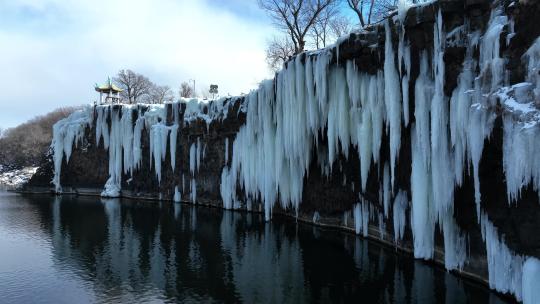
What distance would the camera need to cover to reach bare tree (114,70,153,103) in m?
63.4

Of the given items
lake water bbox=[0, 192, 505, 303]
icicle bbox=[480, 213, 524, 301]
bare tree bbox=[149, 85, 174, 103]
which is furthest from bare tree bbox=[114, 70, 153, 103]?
icicle bbox=[480, 213, 524, 301]

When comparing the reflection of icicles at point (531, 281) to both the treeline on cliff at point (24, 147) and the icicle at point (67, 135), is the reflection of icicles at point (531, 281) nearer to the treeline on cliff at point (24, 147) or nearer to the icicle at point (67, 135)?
the icicle at point (67, 135)

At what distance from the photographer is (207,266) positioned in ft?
48.1

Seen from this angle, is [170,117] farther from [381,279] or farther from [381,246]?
[381,279]

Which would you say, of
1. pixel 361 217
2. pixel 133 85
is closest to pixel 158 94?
pixel 133 85

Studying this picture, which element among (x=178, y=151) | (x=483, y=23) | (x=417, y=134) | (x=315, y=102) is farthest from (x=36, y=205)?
(x=483, y=23)

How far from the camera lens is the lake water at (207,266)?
11.8m

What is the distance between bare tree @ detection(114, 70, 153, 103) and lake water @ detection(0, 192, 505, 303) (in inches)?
1661

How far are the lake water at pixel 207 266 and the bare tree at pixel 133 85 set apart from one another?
4219 cm

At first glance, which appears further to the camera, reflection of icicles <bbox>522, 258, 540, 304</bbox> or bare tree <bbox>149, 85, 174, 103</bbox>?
bare tree <bbox>149, 85, 174, 103</bbox>

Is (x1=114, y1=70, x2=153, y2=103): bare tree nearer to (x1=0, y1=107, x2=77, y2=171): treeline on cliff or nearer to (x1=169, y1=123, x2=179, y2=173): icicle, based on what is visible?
(x1=0, y1=107, x2=77, y2=171): treeline on cliff

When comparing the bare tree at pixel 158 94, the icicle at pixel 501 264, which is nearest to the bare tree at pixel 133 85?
→ the bare tree at pixel 158 94

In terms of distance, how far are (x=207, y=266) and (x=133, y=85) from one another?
177ft

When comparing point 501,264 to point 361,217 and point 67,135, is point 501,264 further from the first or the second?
point 67,135
